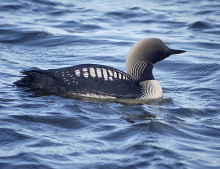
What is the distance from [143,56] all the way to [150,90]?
0.47m

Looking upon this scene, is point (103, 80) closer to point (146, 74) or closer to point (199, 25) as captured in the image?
point (146, 74)

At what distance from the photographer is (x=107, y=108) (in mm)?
4562

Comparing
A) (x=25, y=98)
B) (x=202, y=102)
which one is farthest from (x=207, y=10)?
(x=25, y=98)

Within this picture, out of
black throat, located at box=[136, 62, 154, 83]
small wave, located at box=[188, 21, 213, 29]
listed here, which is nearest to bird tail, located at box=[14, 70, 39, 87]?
black throat, located at box=[136, 62, 154, 83]

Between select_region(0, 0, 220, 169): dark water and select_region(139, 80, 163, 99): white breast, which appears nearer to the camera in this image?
select_region(0, 0, 220, 169): dark water

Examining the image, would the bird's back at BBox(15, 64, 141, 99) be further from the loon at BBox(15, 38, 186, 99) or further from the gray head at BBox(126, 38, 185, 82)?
the gray head at BBox(126, 38, 185, 82)

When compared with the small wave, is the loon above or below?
below

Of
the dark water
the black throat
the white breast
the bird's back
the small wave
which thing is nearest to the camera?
the dark water

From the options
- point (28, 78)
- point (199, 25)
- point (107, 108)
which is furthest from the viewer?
point (199, 25)

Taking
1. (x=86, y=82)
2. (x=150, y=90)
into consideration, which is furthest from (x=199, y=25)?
(x=86, y=82)

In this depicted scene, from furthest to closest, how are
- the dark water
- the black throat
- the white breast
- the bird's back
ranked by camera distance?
the black throat, the white breast, the bird's back, the dark water

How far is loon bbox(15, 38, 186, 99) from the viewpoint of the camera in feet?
15.7

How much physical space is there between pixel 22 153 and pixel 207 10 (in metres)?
9.80

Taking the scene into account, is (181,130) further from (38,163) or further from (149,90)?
(38,163)
